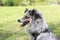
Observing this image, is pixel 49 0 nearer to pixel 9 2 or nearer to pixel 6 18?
pixel 9 2

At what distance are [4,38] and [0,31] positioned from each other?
1.99 feet

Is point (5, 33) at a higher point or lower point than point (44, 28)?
lower

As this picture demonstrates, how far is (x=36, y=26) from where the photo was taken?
5062mm

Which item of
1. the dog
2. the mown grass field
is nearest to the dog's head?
the dog

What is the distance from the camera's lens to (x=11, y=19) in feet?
34.6

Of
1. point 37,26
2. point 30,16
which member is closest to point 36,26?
point 37,26

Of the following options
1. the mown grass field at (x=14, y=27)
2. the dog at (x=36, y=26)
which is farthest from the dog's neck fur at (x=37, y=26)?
the mown grass field at (x=14, y=27)

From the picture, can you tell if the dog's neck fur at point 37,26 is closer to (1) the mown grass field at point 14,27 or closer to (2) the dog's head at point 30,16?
(2) the dog's head at point 30,16

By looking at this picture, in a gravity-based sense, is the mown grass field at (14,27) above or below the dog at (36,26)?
below

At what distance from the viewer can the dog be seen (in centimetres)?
496

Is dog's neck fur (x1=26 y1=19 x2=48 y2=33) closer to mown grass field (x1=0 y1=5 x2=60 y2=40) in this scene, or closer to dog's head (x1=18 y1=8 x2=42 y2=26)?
dog's head (x1=18 y1=8 x2=42 y2=26)

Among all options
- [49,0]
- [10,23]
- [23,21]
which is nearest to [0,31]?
[10,23]

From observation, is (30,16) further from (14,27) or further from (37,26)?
(14,27)

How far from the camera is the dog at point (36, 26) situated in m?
4.96
